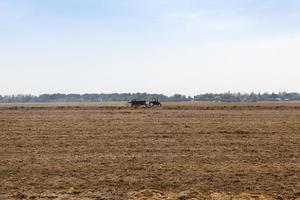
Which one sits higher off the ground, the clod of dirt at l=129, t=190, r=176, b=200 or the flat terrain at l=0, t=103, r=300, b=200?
the flat terrain at l=0, t=103, r=300, b=200

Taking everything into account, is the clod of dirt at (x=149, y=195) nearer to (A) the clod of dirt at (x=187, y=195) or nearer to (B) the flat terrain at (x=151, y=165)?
(B) the flat terrain at (x=151, y=165)

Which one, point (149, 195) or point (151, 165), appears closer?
point (149, 195)

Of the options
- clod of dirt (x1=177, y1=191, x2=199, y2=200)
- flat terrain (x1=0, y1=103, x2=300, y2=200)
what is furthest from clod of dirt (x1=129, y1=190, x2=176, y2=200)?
clod of dirt (x1=177, y1=191, x2=199, y2=200)

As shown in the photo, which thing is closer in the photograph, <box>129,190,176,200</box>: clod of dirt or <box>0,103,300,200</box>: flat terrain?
<box>129,190,176,200</box>: clod of dirt

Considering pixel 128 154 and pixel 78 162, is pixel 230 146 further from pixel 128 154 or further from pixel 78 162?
pixel 78 162

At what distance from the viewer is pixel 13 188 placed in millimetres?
12398

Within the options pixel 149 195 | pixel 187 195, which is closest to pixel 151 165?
pixel 149 195

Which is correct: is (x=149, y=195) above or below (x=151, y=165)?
below

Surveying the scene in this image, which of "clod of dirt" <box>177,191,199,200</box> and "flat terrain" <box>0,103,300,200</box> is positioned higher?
"flat terrain" <box>0,103,300,200</box>

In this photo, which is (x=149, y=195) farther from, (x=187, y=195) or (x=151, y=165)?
(x=151, y=165)

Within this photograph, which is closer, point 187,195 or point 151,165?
point 187,195

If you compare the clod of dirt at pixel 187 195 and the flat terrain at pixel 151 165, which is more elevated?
the flat terrain at pixel 151 165

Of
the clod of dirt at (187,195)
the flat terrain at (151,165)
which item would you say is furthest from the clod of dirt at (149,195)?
the clod of dirt at (187,195)

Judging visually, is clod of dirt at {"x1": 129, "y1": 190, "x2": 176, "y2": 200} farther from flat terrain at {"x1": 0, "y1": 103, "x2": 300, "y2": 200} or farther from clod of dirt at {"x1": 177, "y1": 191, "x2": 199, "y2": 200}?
clod of dirt at {"x1": 177, "y1": 191, "x2": 199, "y2": 200}
